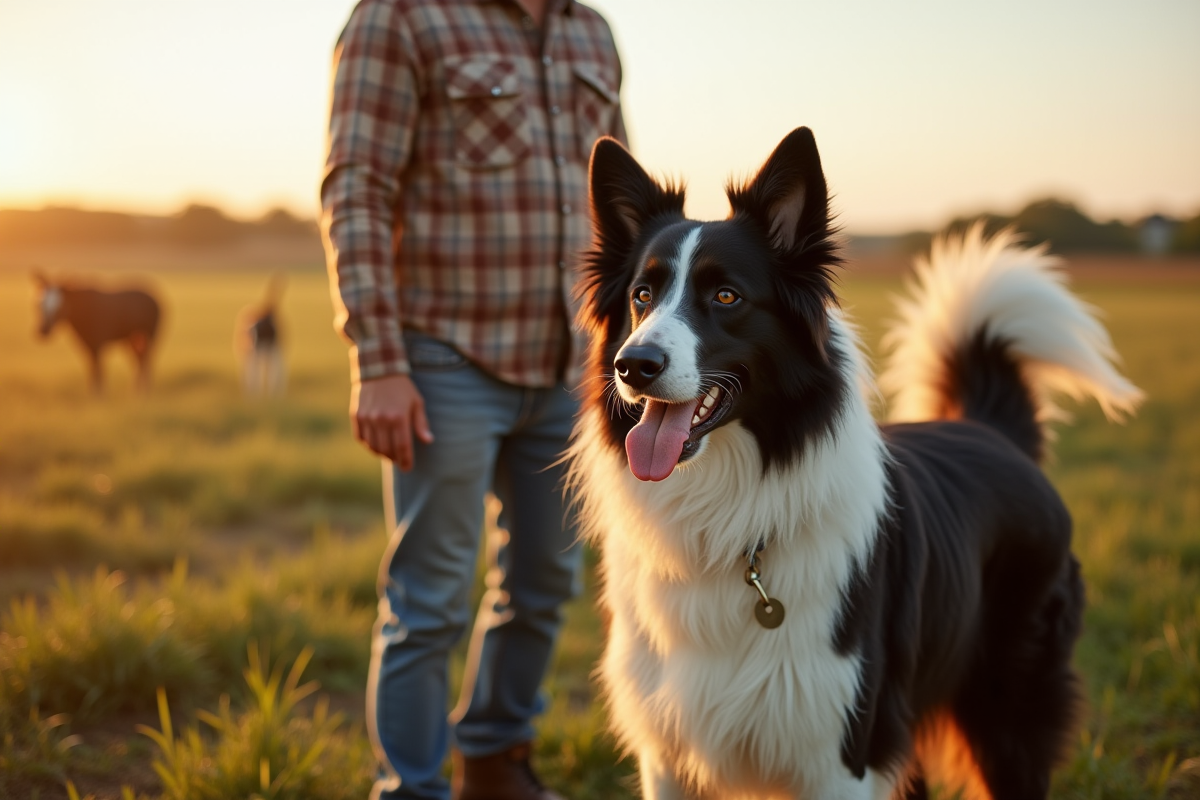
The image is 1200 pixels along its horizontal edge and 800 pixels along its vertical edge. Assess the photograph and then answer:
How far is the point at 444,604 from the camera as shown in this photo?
8.95 ft

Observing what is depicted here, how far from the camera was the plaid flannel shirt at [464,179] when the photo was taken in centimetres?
260

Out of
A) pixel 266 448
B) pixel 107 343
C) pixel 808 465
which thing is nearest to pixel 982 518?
pixel 808 465

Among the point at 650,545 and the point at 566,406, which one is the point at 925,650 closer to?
the point at 650,545

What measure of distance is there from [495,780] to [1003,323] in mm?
2450

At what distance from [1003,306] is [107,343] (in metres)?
11.5

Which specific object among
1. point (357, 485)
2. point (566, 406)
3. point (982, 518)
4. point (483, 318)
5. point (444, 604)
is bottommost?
point (357, 485)

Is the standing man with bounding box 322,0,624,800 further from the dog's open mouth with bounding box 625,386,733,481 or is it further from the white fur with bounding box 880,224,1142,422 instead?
the white fur with bounding box 880,224,1142,422

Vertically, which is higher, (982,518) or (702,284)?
(702,284)

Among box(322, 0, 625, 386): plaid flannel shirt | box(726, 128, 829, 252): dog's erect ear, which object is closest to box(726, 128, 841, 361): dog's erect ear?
box(726, 128, 829, 252): dog's erect ear

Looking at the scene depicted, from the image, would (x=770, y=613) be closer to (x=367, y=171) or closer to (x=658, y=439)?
(x=658, y=439)

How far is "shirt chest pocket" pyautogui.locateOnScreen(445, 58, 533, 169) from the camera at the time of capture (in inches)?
105

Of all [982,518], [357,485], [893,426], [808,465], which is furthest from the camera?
[357,485]

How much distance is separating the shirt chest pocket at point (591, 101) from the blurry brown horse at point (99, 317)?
1032 centimetres

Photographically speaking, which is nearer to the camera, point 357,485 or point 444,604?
point 444,604
